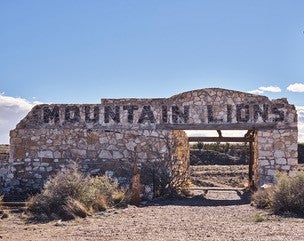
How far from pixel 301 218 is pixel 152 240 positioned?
452cm

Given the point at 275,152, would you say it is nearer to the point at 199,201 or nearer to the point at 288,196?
the point at 199,201

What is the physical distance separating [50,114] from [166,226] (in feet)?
31.6

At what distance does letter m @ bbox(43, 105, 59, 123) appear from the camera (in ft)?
62.8

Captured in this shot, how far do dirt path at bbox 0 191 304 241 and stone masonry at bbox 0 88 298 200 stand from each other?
3.97 meters

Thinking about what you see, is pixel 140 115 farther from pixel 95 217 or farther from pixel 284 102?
pixel 95 217

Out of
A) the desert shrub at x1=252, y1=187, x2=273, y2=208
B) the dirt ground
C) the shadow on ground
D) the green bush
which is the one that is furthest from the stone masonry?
the green bush

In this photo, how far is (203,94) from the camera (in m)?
18.3

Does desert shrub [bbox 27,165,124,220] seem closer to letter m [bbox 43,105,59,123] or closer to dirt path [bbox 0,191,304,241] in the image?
dirt path [bbox 0,191,304,241]

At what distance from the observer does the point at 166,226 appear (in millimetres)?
10805

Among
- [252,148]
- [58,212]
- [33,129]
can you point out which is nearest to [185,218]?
[58,212]

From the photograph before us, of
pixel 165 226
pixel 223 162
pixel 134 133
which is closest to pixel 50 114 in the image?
pixel 134 133

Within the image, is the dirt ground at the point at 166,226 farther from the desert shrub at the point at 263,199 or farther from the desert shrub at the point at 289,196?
the desert shrub at the point at 289,196

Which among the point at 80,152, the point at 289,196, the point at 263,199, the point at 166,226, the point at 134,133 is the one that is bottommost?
the point at 166,226

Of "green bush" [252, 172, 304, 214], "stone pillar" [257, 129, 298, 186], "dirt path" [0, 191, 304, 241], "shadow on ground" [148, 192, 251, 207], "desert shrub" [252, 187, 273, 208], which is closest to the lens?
"dirt path" [0, 191, 304, 241]
